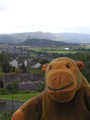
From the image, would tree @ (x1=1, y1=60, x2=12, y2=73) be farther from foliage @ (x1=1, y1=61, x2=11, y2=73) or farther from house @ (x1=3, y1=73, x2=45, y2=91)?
house @ (x1=3, y1=73, x2=45, y2=91)

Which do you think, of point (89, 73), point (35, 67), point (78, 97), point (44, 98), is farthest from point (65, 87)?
point (35, 67)

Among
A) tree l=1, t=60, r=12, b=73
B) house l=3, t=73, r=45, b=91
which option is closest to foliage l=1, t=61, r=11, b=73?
tree l=1, t=60, r=12, b=73

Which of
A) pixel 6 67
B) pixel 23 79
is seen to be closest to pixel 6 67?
pixel 6 67

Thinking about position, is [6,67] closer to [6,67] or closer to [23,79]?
[6,67]

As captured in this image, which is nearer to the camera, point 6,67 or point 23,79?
point 23,79

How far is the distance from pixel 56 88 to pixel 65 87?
0.54 ft

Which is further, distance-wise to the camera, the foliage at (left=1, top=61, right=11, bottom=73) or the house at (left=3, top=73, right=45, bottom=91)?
the foliage at (left=1, top=61, right=11, bottom=73)

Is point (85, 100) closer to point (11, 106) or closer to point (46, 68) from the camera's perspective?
point (46, 68)

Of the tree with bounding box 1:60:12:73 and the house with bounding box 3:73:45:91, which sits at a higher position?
the house with bounding box 3:73:45:91

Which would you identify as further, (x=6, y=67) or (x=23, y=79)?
(x=6, y=67)

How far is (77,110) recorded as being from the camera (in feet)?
11.3

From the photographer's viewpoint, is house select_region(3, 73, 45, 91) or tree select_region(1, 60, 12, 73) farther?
tree select_region(1, 60, 12, 73)

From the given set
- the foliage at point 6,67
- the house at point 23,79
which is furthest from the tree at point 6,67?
the house at point 23,79

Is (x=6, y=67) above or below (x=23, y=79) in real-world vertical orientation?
below
